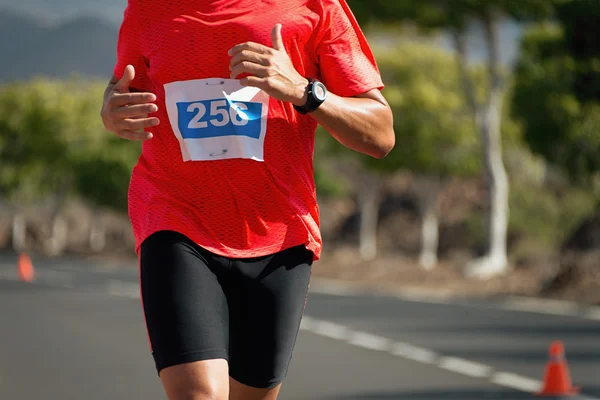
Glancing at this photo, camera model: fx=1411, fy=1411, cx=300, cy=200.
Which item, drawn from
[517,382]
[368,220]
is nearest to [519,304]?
[517,382]

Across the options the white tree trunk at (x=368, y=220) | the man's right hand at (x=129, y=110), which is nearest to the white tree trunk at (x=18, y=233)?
the white tree trunk at (x=368, y=220)

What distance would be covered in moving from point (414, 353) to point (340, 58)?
955 cm

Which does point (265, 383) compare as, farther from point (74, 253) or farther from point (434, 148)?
point (74, 253)

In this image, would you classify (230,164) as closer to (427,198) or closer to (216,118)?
(216,118)

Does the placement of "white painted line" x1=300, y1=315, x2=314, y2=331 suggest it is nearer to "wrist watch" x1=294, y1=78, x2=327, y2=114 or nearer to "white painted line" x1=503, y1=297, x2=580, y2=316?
"white painted line" x1=503, y1=297, x2=580, y2=316

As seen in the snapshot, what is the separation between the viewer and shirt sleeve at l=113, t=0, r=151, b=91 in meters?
3.84

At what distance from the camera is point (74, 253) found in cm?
7506

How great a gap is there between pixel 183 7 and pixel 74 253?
237 ft

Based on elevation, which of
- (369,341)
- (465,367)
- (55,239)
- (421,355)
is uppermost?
(465,367)

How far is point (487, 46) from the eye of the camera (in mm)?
30000

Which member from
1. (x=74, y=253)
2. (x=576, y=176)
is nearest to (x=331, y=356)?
(x=576, y=176)

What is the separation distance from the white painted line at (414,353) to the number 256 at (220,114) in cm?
872

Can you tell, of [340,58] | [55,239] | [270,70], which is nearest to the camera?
[270,70]

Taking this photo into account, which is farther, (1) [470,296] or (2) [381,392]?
(1) [470,296]
